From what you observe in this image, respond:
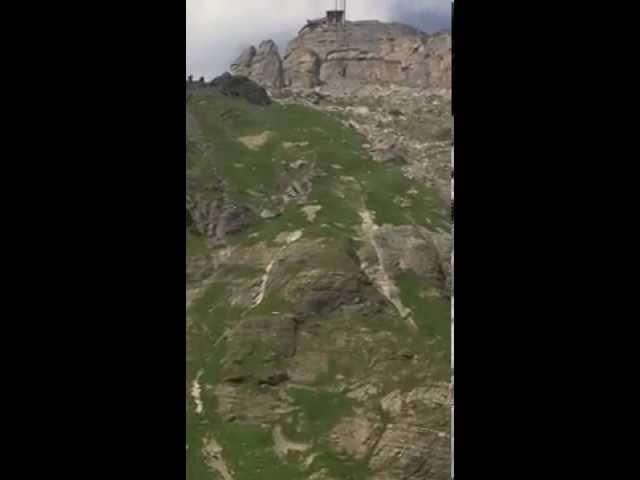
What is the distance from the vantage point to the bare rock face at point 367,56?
52.6 feet

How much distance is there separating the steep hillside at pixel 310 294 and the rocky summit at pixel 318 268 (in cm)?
3

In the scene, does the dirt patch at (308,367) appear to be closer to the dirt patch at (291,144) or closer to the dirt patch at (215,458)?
the dirt patch at (215,458)

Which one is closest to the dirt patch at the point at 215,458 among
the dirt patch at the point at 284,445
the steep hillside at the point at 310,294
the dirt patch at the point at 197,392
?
the steep hillside at the point at 310,294

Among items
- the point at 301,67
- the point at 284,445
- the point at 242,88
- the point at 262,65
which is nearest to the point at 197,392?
the point at 284,445

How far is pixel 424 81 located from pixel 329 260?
492cm

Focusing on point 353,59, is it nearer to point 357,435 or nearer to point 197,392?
point 197,392

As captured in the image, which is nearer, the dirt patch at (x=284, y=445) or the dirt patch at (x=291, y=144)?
the dirt patch at (x=284, y=445)

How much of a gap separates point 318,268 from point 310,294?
2.03ft

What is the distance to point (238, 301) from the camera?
16031mm
